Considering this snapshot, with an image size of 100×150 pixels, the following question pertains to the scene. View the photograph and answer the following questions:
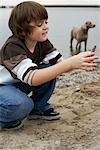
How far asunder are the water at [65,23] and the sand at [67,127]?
2.05 m

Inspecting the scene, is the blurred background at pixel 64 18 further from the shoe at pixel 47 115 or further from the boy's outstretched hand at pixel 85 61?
the boy's outstretched hand at pixel 85 61

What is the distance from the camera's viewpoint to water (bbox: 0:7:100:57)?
232 inches

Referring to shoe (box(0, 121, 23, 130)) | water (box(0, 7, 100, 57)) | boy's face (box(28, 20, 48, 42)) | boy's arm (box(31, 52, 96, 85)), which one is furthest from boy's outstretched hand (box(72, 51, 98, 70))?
water (box(0, 7, 100, 57))

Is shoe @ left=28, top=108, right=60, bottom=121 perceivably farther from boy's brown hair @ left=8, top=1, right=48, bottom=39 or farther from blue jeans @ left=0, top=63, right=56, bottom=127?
boy's brown hair @ left=8, top=1, right=48, bottom=39

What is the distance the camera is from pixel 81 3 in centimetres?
866

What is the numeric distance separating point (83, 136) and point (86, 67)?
1.53 feet

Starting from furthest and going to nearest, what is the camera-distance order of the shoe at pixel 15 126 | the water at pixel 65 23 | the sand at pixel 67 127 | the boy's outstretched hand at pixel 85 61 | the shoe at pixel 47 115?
1. the water at pixel 65 23
2. the shoe at pixel 47 115
3. the shoe at pixel 15 126
4. the sand at pixel 67 127
5. the boy's outstretched hand at pixel 85 61

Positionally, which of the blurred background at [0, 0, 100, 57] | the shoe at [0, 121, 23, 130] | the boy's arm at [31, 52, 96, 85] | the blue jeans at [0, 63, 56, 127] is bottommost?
the blurred background at [0, 0, 100, 57]

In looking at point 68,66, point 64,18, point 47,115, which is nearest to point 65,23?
point 64,18

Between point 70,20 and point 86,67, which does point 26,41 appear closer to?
point 86,67

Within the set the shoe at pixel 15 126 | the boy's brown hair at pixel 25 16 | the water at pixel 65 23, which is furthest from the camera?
the water at pixel 65 23

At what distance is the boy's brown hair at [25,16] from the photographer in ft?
7.31

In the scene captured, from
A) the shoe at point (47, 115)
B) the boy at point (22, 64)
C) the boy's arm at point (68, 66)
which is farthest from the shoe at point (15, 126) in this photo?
the boy's arm at point (68, 66)

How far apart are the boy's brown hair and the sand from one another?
59 cm
